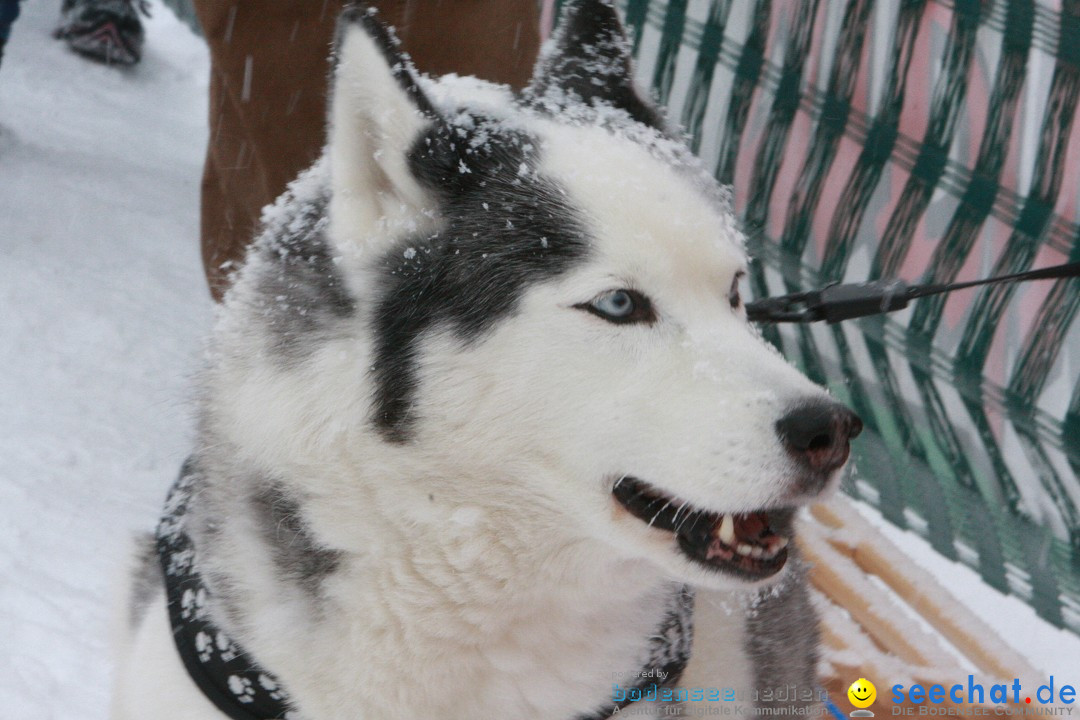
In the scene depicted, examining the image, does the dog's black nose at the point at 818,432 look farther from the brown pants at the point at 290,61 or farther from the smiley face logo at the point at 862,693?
the brown pants at the point at 290,61

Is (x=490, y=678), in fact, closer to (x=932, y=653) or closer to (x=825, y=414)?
(x=825, y=414)

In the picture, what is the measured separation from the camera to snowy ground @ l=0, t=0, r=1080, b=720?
269 cm

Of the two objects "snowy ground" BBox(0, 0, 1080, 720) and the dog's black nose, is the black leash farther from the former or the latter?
"snowy ground" BBox(0, 0, 1080, 720)

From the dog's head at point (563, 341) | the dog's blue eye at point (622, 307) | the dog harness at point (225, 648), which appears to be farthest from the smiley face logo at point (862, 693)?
the dog's blue eye at point (622, 307)

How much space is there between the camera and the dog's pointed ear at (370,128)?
146 cm

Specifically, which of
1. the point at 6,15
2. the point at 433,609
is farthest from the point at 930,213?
the point at 6,15

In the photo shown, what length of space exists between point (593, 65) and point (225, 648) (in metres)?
1.13

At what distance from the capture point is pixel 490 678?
1.55m

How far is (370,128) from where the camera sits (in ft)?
5.02

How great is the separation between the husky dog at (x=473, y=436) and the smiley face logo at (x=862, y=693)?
3.40ft

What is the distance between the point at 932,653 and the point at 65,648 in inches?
87.6

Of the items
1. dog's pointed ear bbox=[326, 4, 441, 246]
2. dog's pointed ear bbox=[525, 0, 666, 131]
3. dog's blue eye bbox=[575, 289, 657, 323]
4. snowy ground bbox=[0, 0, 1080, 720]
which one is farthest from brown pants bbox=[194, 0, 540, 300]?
dog's blue eye bbox=[575, 289, 657, 323]

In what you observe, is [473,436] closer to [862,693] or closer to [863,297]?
[863,297]

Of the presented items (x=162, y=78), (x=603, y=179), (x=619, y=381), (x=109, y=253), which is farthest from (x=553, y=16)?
(x=162, y=78)
